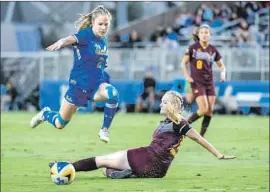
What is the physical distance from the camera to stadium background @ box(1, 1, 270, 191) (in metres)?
15.3

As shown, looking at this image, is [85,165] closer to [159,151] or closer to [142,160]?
[142,160]

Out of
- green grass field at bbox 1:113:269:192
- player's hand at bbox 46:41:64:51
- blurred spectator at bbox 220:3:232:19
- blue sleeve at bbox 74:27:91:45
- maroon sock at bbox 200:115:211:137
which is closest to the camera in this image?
player's hand at bbox 46:41:64:51

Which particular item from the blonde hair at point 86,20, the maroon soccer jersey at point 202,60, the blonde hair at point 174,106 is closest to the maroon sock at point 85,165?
→ the blonde hair at point 174,106

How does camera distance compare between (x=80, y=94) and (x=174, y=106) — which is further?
(x=80, y=94)

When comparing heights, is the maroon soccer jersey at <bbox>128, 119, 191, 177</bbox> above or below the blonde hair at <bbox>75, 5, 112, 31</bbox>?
below

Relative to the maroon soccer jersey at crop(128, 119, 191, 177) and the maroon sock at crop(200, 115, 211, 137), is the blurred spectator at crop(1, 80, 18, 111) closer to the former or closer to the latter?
the maroon sock at crop(200, 115, 211, 137)

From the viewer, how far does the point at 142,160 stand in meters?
12.9

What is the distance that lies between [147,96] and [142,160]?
73.4 feet

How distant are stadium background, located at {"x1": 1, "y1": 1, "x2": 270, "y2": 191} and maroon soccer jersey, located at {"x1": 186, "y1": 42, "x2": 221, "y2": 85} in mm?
1518

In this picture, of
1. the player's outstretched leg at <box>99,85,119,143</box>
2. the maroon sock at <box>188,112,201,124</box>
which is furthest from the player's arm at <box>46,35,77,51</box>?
the maroon sock at <box>188,112,201,124</box>

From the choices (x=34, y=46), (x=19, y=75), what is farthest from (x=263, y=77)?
(x=34, y=46)

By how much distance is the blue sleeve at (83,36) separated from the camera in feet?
46.0

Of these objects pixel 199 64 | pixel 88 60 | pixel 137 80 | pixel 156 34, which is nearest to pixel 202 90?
pixel 199 64

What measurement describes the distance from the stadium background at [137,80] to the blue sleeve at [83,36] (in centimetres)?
203
